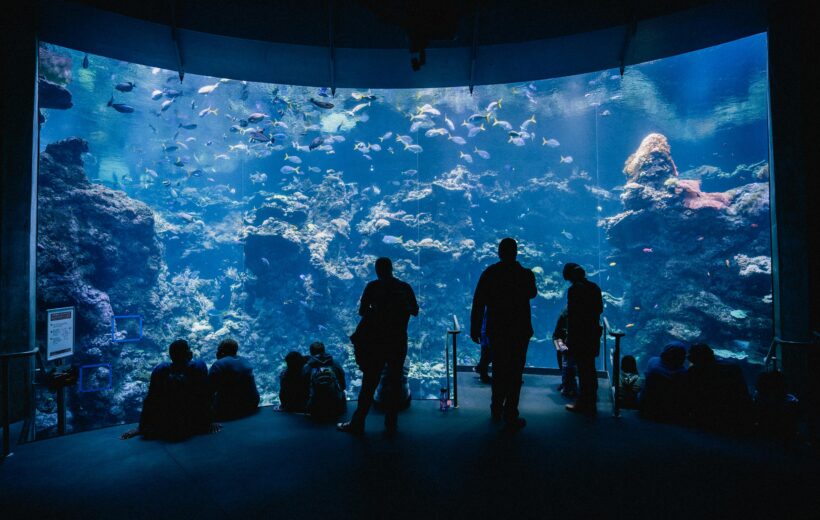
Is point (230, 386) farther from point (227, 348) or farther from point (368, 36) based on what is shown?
point (368, 36)

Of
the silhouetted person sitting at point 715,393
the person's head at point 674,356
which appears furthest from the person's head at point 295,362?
the silhouetted person sitting at point 715,393

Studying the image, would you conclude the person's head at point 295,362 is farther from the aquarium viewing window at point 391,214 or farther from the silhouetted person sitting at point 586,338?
the aquarium viewing window at point 391,214

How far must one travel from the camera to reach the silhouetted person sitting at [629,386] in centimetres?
462

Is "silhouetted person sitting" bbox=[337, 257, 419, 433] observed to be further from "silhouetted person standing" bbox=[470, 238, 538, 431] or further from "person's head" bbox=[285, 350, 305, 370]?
"person's head" bbox=[285, 350, 305, 370]

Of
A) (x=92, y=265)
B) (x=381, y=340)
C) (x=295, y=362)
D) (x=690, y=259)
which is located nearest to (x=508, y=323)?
(x=381, y=340)

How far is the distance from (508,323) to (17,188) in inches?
242

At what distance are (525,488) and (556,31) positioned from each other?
575 cm

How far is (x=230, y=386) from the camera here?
173 inches

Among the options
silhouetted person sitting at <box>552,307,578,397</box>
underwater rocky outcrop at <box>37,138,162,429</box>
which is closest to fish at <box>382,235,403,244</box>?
underwater rocky outcrop at <box>37,138,162,429</box>

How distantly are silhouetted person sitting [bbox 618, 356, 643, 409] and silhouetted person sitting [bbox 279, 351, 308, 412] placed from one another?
13.1 feet

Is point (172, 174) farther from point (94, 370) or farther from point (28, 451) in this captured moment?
point (28, 451)

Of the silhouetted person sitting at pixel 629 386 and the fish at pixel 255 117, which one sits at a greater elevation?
the fish at pixel 255 117

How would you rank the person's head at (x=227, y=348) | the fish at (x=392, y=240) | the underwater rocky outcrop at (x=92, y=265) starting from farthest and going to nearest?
the fish at (x=392, y=240) → the underwater rocky outcrop at (x=92, y=265) → the person's head at (x=227, y=348)

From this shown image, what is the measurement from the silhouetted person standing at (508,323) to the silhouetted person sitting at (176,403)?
3.02 m
